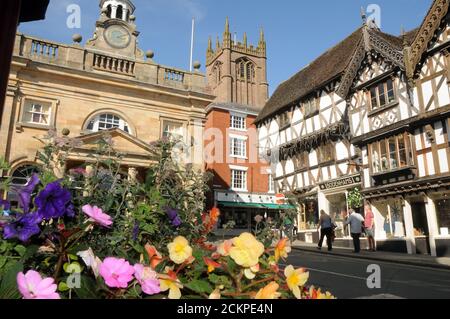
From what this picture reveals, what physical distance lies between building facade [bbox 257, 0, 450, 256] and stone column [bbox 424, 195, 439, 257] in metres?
0.03

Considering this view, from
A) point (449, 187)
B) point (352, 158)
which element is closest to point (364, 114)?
point (352, 158)

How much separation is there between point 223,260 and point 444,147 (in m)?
14.6

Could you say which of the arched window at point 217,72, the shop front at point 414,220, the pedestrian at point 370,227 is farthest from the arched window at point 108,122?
the arched window at point 217,72

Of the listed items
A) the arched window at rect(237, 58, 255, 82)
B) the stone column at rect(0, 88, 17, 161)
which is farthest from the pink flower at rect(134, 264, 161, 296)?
the arched window at rect(237, 58, 255, 82)

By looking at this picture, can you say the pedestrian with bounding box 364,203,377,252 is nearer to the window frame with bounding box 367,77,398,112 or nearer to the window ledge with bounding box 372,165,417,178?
the window ledge with bounding box 372,165,417,178

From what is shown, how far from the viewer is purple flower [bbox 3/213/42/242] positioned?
4.12 feet

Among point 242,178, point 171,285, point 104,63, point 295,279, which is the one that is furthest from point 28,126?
point 242,178

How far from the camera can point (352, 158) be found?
1839cm

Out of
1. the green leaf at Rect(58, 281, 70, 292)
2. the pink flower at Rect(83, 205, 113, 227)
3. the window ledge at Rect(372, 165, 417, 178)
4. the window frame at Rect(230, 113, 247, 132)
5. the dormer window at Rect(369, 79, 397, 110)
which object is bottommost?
the green leaf at Rect(58, 281, 70, 292)

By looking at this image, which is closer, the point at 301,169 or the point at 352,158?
the point at 352,158
